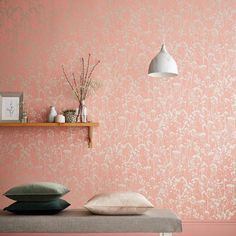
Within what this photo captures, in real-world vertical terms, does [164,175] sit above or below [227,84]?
below

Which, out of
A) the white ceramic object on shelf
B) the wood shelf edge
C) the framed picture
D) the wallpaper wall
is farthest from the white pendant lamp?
the framed picture

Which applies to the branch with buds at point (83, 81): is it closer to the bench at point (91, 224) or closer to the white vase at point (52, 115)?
the white vase at point (52, 115)

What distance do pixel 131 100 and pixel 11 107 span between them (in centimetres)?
112

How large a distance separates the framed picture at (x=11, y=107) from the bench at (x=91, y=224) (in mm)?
1570

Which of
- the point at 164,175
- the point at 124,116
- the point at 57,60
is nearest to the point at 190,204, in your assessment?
the point at 164,175

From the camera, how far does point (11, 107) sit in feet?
13.7

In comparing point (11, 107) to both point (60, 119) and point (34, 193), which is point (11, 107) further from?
point (34, 193)

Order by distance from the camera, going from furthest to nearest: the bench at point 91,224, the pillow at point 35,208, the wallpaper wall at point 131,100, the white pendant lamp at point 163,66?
the wallpaper wall at point 131,100 < the white pendant lamp at point 163,66 < the pillow at point 35,208 < the bench at point 91,224

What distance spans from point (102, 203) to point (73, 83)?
1676 mm

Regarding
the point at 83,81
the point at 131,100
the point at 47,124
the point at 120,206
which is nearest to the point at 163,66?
the point at 131,100

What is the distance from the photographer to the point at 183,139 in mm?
4191

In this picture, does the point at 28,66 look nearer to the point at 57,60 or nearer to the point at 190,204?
the point at 57,60

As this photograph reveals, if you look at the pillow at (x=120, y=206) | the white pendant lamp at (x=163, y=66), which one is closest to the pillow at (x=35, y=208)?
the pillow at (x=120, y=206)

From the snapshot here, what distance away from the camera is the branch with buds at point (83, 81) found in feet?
13.8
